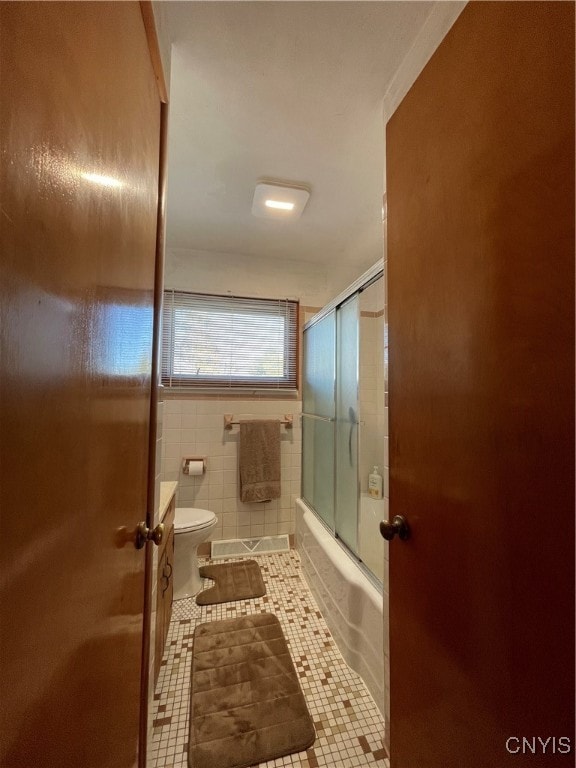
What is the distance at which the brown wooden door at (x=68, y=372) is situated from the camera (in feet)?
1.02

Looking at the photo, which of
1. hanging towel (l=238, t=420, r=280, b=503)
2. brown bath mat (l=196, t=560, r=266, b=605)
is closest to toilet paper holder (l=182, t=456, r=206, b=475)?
hanging towel (l=238, t=420, r=280, b=503)

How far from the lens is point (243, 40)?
1064mm

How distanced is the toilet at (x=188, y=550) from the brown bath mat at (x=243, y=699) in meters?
0.29

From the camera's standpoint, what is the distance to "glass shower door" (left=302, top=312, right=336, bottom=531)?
2.23m

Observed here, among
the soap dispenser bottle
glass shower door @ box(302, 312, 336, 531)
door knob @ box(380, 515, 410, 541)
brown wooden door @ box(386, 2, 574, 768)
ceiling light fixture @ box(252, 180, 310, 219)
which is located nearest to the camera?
brown wooden door @ box(386, 2, 574, 768)

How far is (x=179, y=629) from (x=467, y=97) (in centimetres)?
241

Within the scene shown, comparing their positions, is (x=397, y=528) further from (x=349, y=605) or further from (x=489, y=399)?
(x=349, y=605)

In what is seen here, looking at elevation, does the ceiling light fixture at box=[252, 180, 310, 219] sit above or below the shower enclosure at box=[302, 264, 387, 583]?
above

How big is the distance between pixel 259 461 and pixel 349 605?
1272 mm

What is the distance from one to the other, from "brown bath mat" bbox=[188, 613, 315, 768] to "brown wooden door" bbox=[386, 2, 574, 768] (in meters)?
0.50

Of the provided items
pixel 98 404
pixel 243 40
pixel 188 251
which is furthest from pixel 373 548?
pixel 188 251

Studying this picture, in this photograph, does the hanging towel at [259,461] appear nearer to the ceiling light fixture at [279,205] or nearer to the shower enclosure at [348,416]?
the shower enclosure at [348,416]

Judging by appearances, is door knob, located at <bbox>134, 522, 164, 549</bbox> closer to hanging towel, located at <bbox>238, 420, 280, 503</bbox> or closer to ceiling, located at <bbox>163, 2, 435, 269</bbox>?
ceiling, located at <bbox>163, 2, 435, 269</bbox>

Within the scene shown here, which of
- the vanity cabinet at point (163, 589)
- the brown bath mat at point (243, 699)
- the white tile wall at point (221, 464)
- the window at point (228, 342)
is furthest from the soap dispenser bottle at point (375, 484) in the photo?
the vanity cabinet at point (163, 589)
